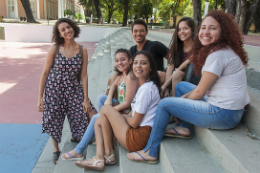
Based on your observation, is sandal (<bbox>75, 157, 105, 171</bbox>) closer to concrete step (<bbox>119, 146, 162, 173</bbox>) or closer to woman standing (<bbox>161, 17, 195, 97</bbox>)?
concrete step (<bbox>119, 146, 162, 173</bbox>)

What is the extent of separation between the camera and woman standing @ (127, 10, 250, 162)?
5.87 ft

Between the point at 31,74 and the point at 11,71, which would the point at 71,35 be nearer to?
the point at 31,74

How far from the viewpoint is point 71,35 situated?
2648 mm

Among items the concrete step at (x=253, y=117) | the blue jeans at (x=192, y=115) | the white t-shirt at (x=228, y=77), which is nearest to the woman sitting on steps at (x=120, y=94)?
the blue jeans at (x=192, y=115)

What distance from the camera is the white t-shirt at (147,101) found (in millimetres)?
2035

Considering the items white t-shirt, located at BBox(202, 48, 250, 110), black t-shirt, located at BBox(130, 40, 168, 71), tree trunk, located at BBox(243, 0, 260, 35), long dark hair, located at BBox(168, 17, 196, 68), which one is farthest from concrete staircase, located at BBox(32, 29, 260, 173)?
tree trunk, located at BBox(243, 0, 260, 35)

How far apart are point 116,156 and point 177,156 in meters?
0.80

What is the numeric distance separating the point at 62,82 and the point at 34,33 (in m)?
14.2

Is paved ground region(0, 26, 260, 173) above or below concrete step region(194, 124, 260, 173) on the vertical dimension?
below

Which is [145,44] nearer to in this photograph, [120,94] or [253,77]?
[120,94]

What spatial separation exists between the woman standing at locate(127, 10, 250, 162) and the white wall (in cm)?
1336

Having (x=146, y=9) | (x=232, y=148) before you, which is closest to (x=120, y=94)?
(x=232, y=148)

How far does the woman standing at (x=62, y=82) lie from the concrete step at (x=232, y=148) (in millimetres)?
1544

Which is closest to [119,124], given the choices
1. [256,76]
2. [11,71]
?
[256,76]
